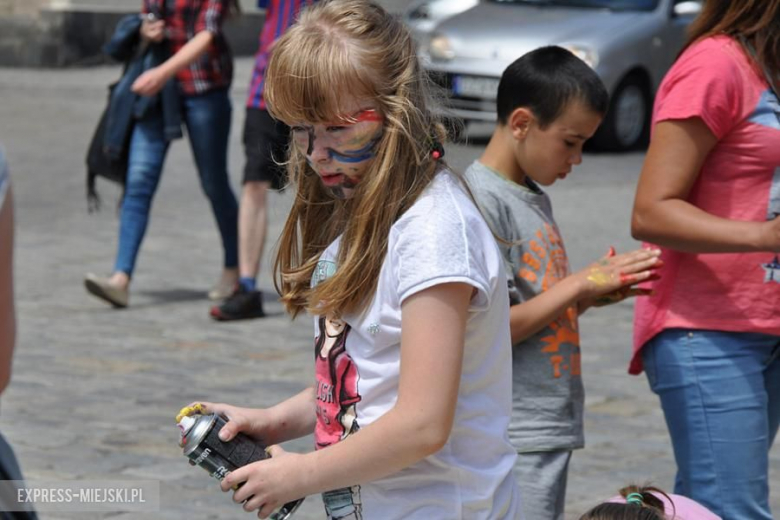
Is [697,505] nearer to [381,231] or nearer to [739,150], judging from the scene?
[739,150]

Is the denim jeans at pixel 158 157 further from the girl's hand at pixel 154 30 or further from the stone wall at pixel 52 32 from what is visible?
the stone wall at pixel 52 32

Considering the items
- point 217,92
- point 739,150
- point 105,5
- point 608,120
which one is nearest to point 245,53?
point 105,5

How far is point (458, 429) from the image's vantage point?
2244 mm

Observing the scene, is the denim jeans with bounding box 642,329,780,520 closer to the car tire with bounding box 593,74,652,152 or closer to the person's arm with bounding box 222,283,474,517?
the person's arm with bounding box 222,283,474,517

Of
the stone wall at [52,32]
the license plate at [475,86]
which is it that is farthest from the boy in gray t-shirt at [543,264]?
the stone wall at [52,32]

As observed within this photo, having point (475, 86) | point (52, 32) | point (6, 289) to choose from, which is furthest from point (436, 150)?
point (52, 32)

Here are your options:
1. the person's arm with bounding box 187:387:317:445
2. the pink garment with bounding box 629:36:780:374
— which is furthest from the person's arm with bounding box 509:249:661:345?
the person's arm with bounding box 187:387:317:445

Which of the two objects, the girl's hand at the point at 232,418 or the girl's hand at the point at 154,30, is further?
the girl's hand at the point at 154,30

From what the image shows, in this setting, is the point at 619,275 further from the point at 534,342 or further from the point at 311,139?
the point at 311,139

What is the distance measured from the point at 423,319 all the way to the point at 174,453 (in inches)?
118

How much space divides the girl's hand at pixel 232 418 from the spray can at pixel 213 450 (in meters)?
0.01

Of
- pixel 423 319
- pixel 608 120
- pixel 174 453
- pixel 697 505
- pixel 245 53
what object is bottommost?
pixel 245 53

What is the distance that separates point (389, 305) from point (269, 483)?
1.07 ft

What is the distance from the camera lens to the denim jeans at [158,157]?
23.9 ft
